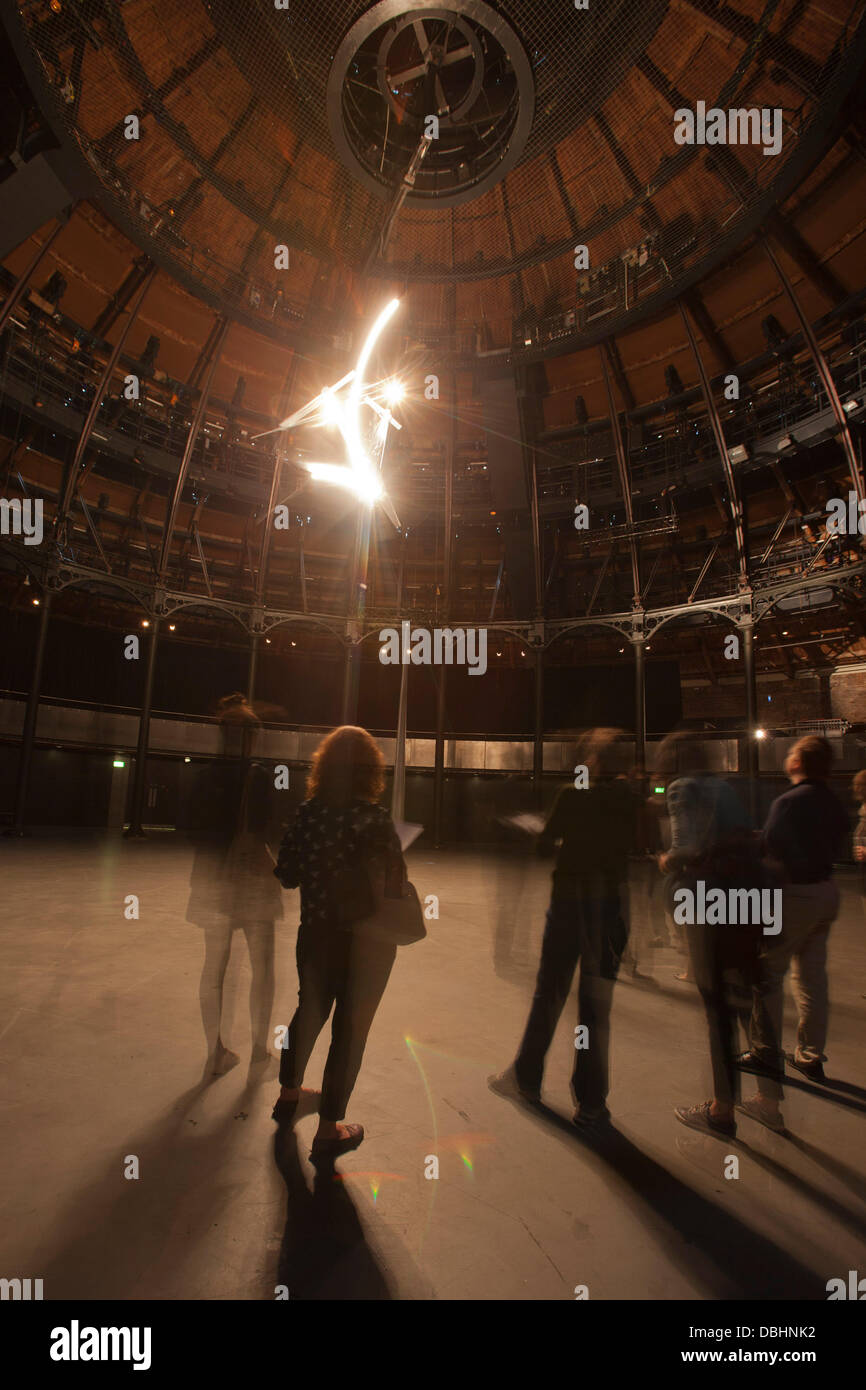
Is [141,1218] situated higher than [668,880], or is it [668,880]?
[668,880]

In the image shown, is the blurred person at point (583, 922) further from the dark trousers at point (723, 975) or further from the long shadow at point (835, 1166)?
the long shadow at point (835, 1166)

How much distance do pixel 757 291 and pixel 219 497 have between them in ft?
57.5

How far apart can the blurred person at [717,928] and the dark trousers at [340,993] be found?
73.9 inches

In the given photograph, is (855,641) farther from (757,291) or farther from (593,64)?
(593,64)

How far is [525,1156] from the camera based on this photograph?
2.93 metres

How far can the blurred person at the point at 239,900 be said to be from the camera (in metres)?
3.78

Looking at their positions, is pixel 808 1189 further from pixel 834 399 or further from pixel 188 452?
pixel 188 452

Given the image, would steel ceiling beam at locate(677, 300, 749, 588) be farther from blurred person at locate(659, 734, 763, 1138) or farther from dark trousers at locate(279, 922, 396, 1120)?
dark trousers at locate(279, 922, 396, 1120)
